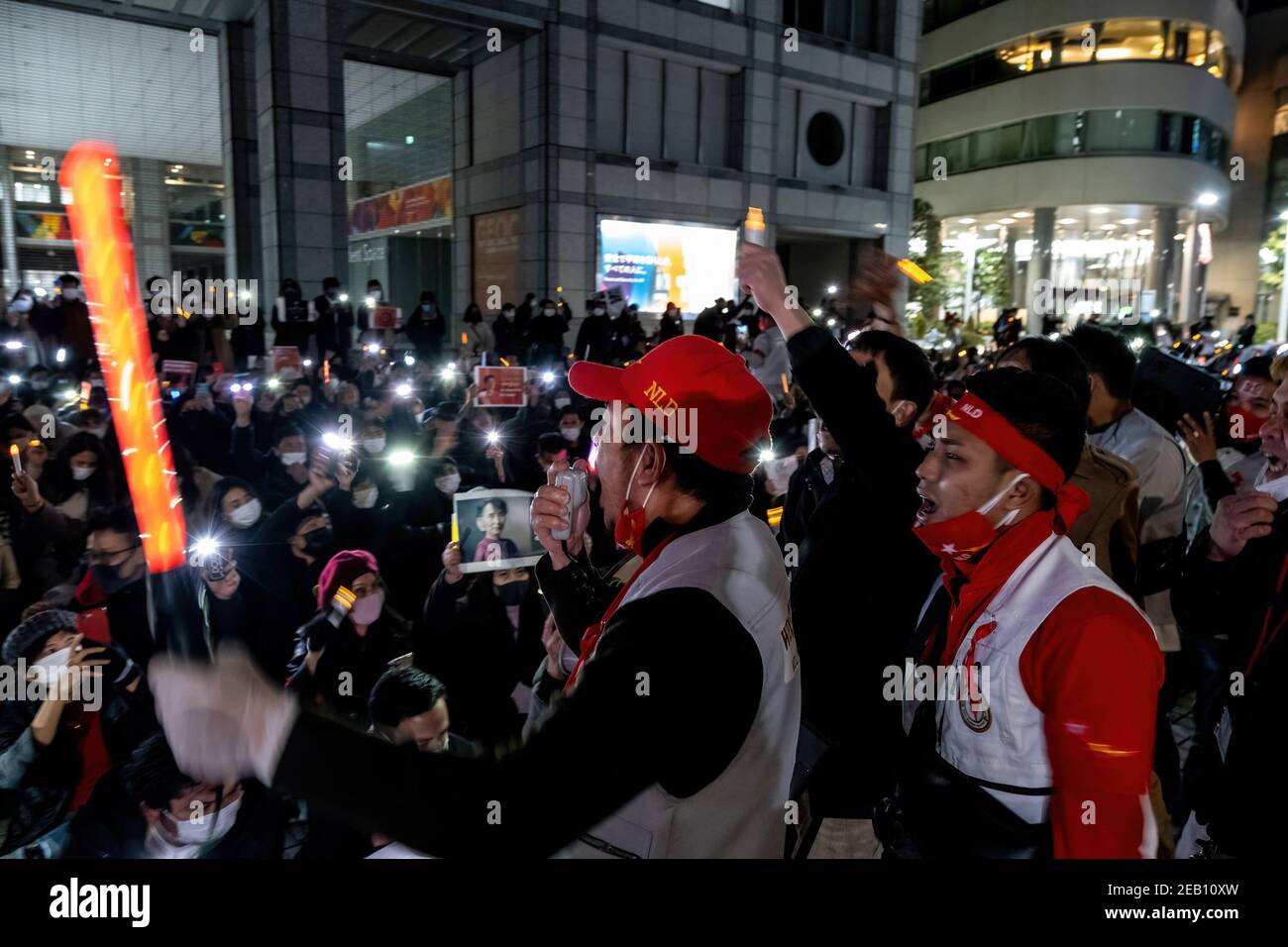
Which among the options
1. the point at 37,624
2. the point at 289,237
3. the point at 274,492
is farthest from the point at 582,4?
the point at 37,624

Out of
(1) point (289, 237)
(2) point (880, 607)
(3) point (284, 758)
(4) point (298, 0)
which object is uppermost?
(4) point (298, 0)

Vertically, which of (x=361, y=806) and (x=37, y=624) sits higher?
(x=361, y=806)

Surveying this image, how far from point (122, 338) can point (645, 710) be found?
0.94 metres

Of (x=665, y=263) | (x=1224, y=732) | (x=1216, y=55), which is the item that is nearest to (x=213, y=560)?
(x=1224, y=732)

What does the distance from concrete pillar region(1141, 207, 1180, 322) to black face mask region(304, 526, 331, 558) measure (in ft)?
135

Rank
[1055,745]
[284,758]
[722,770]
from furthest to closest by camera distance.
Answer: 1. [1055,745]
2. [722,770]
3. [284,758]

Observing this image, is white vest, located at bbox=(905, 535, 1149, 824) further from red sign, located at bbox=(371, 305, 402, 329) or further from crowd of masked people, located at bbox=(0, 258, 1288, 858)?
red sign, located at bbox=(371, 305, 402, 329)

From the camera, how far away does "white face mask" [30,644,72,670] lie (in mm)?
3650

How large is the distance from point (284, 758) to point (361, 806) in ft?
0.42

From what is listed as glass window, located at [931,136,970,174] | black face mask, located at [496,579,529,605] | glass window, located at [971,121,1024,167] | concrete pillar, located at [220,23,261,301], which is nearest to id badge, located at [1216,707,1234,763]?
black face mask, located at [496,579,529,605]

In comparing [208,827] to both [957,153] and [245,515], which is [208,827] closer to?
[245,515]

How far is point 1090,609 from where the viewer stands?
1877 mm

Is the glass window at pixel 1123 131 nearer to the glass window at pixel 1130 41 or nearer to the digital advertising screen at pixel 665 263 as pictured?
the glass window at pixel 1130 41

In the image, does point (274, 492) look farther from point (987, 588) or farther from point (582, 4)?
point (582, 4)
